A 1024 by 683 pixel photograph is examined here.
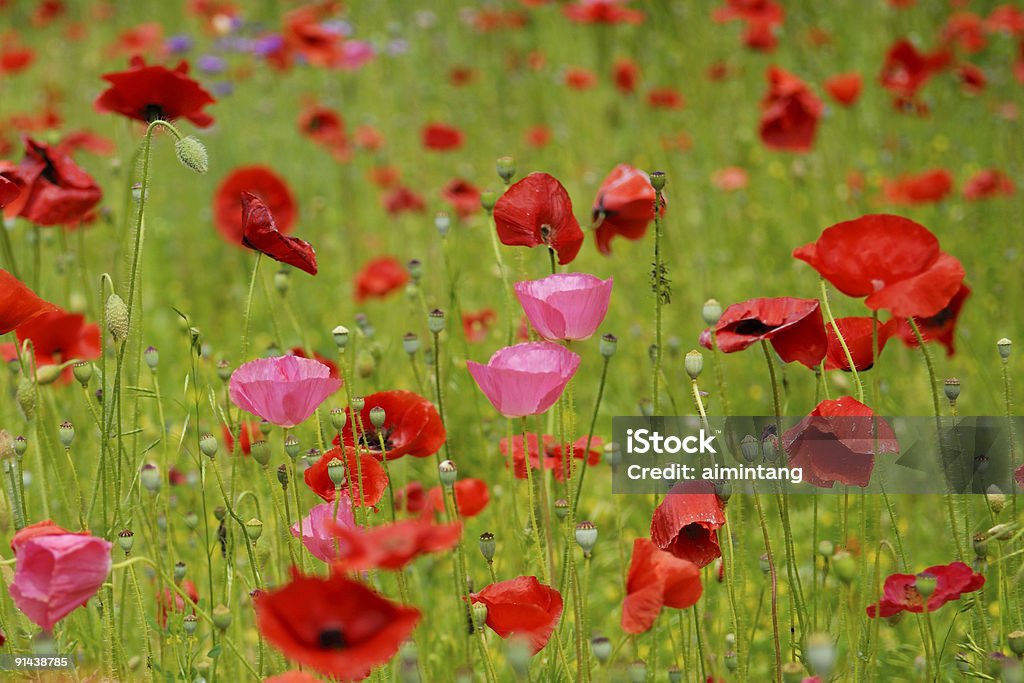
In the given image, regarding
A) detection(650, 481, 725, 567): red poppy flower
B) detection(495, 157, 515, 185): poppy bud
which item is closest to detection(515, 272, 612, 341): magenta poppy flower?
detection(650, 481, 725, 567): red poppy flower

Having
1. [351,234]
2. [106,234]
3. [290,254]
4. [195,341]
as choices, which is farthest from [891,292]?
[106,234]

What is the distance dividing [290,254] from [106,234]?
9.69 ft

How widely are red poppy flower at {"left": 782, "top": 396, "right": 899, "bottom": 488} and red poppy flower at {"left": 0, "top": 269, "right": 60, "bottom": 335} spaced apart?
901 millimetres

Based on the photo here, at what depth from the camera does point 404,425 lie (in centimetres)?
143

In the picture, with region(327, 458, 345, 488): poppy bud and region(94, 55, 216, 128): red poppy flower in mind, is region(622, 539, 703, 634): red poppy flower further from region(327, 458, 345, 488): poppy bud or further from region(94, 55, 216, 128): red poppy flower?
region(94, 55, 216, 128): red poppy flower

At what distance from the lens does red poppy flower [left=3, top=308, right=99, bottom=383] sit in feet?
6.07

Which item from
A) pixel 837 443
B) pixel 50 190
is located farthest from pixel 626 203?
pixel 50 190

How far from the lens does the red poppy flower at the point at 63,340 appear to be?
185 cm

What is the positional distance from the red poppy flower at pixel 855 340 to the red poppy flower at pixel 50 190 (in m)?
1.17

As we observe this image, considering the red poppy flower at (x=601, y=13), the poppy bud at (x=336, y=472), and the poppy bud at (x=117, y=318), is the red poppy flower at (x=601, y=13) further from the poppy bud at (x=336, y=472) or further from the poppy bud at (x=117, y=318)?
the poppy bud at (x=336, y=472)

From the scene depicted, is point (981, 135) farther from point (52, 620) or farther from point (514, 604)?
point (52, 620)

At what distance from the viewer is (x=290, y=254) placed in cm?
143

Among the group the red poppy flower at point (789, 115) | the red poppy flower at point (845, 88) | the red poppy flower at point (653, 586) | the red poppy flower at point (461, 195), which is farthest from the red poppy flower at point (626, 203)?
the red poppy flower at point (845, 88)

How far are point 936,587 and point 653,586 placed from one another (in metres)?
0.35
